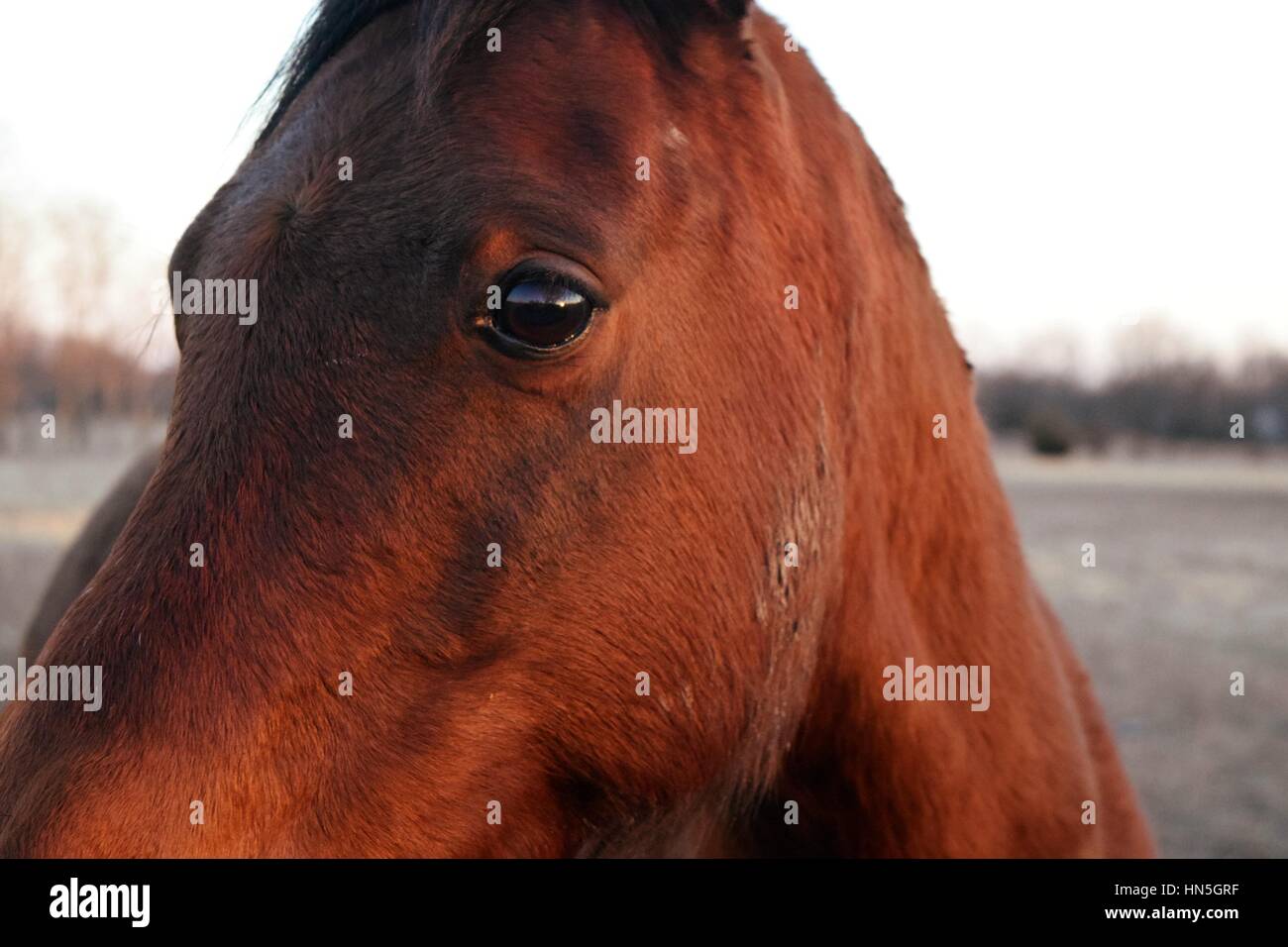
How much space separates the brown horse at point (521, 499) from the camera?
1637 millimetres

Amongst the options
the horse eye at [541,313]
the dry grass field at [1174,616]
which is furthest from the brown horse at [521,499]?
the dry grass field at [1174,616]

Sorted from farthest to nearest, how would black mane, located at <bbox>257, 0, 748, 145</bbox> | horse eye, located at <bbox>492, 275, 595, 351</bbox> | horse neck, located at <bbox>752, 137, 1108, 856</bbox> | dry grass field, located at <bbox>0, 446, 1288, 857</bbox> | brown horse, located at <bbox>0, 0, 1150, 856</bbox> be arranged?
dry grass field, located at <bbox>0, 446, 1288, 857</bbox>
horse neck, located at <bbox>752, 137, 1108, 856</bbox>
black mane, located at <bbox>257, 0, 748, 145</bbox>
horse eye, located at <bbox>492, 275, 595, 351</bbox>
brown horse, located at <bbox>0, 0, 1150, 856</bbox>

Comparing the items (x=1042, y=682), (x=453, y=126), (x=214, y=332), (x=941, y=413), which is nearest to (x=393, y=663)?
(x=214, y=332)

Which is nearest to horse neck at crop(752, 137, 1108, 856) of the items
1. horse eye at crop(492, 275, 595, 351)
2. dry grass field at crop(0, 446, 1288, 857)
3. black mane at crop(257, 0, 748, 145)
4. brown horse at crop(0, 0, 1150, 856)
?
brown horse at crop(0, 0, 1150, 856)

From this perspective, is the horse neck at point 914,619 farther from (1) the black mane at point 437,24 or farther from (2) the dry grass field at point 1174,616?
(2) the dry grass field at point 1174,616

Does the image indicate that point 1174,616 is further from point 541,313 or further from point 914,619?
point 541,313

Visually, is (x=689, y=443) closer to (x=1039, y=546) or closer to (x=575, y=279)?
(x=575, y=279)

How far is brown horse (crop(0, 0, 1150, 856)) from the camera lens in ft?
5.37

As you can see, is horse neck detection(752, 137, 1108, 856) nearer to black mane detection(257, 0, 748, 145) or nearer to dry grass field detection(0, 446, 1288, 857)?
black mane detection(257, 0, 748, 145)

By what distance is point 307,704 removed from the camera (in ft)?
5.44

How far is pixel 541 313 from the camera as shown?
1771 mm

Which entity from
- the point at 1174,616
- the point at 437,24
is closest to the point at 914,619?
the point at 437,24

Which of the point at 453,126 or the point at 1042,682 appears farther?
the point at 1042,682
